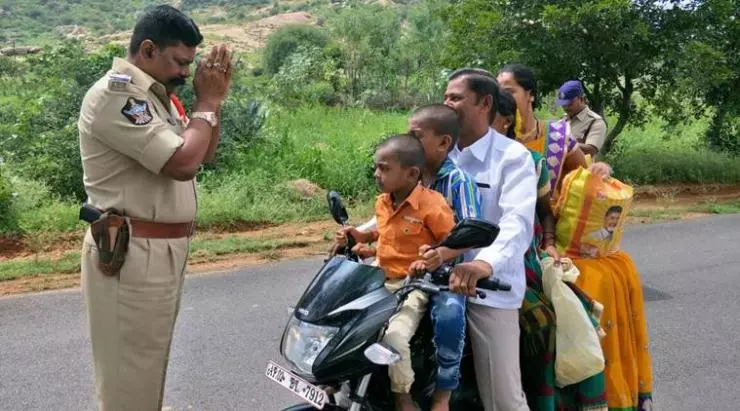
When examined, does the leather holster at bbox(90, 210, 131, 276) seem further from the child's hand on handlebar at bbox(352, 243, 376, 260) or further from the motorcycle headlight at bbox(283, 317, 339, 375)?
the child's hand on handlebar at bbox(352, 243, 376, 260)

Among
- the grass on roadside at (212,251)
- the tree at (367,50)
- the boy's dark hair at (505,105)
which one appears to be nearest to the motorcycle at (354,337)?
the boy's dark hair at (505,105)

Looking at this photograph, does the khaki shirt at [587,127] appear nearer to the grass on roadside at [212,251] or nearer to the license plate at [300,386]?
the grass on roadside at [212,251]

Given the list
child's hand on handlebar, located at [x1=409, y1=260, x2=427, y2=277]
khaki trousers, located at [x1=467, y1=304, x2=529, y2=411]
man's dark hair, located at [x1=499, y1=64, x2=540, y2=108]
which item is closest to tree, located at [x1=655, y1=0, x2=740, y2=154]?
man's dark hair, located at [x1=499, y1=64, x2=540, y2=108]

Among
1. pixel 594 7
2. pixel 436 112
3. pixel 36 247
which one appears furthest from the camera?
pixel 594 7

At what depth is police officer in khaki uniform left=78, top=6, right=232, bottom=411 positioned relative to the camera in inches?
96.0

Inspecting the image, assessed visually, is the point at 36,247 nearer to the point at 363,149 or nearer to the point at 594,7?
the point at 363,149

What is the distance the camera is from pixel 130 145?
2418 millimetres

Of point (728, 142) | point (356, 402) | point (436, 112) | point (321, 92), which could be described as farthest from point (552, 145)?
point (321, 92)

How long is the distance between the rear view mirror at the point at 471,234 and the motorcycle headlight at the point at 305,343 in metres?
0.46

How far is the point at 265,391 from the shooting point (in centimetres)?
434

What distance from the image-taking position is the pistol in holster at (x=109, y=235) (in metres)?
2.47

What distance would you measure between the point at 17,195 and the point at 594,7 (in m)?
7.61

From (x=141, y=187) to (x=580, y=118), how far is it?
4.78 meters

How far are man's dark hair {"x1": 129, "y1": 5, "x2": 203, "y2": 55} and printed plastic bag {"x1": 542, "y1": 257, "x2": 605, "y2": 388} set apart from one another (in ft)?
5.47
